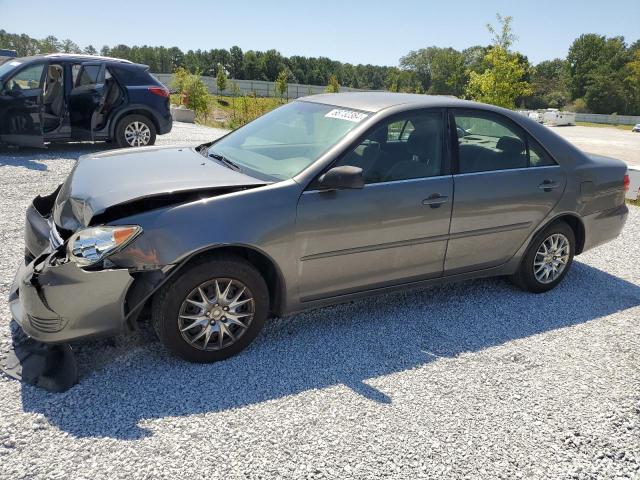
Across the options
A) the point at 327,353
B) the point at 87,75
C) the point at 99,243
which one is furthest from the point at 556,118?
the point at 99,243

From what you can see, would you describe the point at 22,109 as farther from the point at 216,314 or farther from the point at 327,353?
the point at 327,353

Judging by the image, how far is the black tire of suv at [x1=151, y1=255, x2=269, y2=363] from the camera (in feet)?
10.2

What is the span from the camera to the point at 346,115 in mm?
3969

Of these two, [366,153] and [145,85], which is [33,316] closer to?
Result: [366,153]

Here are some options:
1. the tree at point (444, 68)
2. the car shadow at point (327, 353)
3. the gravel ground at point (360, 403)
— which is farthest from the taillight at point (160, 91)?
the tree at point (444, 68)

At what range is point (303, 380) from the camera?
10.7 ft

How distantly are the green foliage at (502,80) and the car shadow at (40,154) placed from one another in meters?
14.0

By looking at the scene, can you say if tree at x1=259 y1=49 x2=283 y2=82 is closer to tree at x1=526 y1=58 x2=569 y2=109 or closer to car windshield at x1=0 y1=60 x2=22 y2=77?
tree at x1=526 y1=58 x2=569 y2=109

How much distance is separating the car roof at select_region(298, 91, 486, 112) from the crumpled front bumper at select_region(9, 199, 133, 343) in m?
2.17

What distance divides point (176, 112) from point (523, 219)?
17.1 metres

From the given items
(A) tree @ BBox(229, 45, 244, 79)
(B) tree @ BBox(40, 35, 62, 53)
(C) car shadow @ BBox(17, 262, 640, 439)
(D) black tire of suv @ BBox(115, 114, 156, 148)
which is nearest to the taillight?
(D) black tire of suv @ BBox(115, 114, 156, 148)

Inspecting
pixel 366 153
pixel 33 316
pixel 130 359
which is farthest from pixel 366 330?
pixel 33 316

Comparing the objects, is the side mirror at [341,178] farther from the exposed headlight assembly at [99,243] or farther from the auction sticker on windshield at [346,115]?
the exposed headlight assembly at [99,243]

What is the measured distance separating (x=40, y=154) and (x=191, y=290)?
8.48 m
